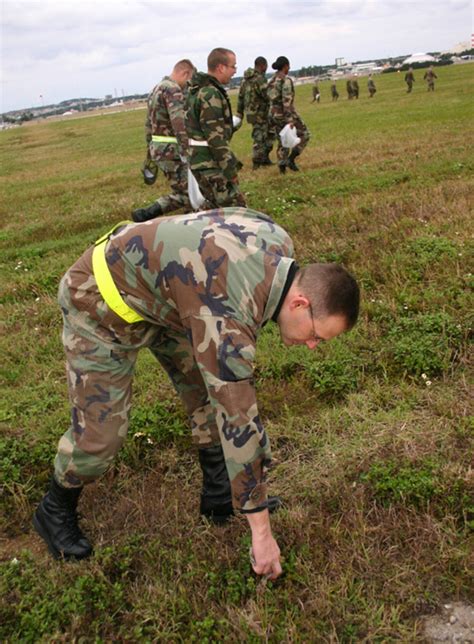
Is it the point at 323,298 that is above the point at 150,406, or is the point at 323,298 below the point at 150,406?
above

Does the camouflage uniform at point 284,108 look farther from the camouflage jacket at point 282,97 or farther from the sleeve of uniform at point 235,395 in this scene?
the sleeve of uniform at point 235,395

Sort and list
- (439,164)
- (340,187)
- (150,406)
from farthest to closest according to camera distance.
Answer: (439,164) < (340,187) < (150,406)

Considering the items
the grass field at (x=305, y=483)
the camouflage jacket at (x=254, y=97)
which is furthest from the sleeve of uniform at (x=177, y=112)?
the camouflage jacket at (x=254, y=97)

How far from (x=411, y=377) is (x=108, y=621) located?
2.27m

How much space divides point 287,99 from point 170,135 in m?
3.41

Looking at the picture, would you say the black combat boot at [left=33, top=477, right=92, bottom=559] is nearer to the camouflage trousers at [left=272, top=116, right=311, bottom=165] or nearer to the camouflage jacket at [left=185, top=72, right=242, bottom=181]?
the camouflage jacket at [left=185, top=72, right=242, bottom=181]

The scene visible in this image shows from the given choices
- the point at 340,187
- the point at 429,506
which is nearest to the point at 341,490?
the point at 429,506

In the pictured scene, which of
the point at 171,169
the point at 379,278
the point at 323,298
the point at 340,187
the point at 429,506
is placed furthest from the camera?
the point at 340,187

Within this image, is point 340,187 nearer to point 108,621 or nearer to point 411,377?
point 411,377

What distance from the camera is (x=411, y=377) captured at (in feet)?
11.9

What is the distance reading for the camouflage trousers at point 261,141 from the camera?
36.0 feet

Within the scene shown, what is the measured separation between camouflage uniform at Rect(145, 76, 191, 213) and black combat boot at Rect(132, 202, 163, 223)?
7 centimetres

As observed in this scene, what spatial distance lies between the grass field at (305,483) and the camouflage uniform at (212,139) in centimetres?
116

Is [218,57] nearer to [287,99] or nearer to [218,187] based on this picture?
[218,187]
